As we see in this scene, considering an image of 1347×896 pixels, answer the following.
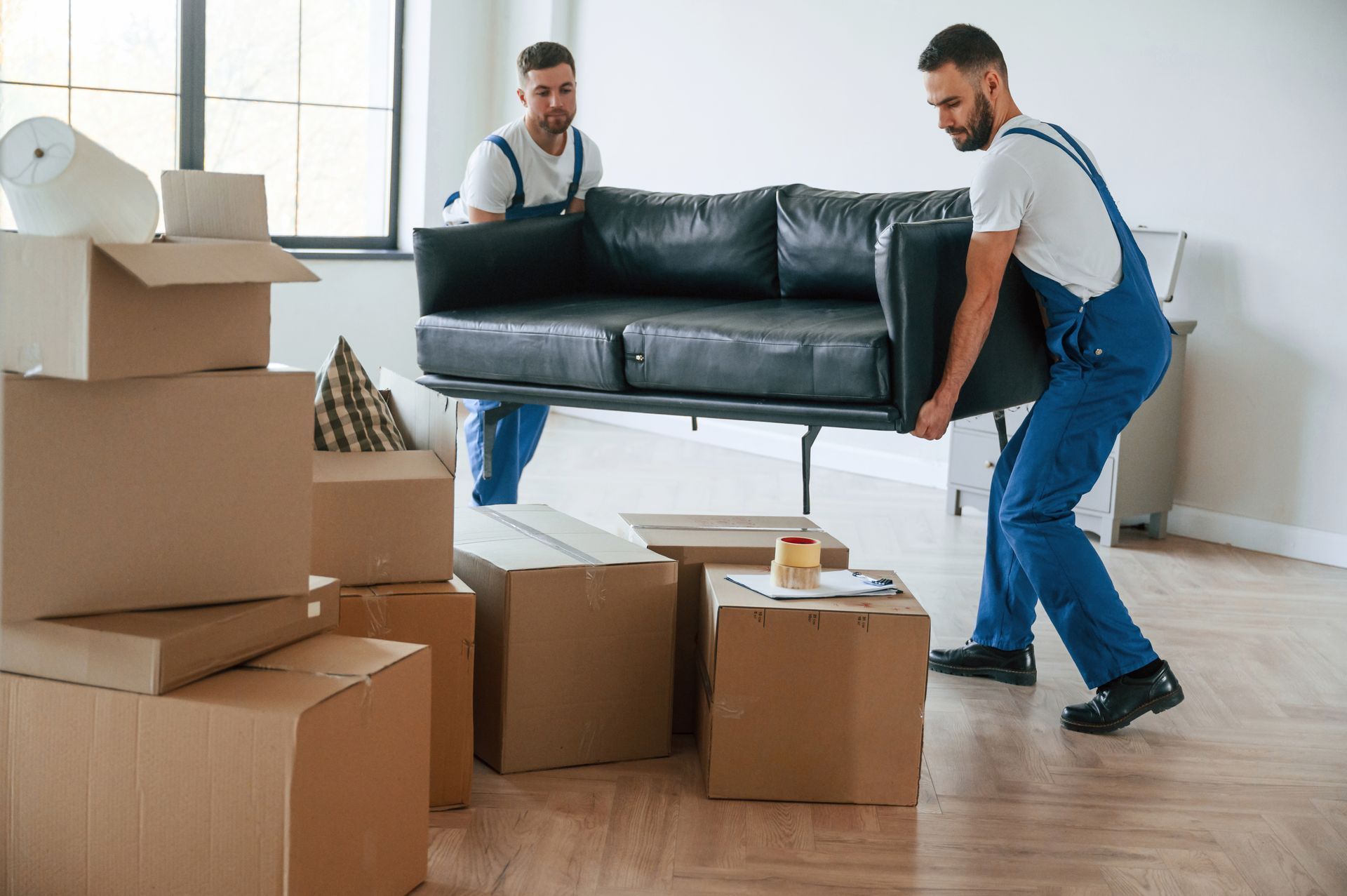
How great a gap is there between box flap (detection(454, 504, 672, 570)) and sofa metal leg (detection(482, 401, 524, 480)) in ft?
1.82

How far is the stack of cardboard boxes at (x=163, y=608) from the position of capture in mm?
1474

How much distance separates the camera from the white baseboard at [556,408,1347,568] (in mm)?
3961

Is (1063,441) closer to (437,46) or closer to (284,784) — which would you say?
(284,784)

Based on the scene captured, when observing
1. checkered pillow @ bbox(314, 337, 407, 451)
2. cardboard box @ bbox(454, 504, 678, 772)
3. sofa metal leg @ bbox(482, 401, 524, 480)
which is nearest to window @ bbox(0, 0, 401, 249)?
sofa metal leg @ bbox(482, 401, 524, 480)

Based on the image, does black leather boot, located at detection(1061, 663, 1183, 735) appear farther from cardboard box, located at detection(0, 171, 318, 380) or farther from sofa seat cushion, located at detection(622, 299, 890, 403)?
cardboard box, located at detection(0, 171, 318, 380)

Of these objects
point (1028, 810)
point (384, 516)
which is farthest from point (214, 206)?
point (1028, 810)

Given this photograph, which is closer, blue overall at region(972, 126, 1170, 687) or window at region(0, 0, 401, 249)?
blue overall at region(972, 126, 1170, 687)

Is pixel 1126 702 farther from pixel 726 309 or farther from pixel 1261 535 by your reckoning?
pixel 1261 535

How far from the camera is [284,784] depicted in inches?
58.2

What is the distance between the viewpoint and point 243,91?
5629mm

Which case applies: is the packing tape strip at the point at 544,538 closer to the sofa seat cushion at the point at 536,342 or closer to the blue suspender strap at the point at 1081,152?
the sofa seat cushion at the point at 536,342

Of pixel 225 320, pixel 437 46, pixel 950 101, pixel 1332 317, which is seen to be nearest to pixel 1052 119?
pixel 1332 317

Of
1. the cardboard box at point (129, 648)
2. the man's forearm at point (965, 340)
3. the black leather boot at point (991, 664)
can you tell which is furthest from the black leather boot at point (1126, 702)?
the cardboard box at point (129, 648)

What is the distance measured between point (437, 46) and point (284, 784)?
5130mm
